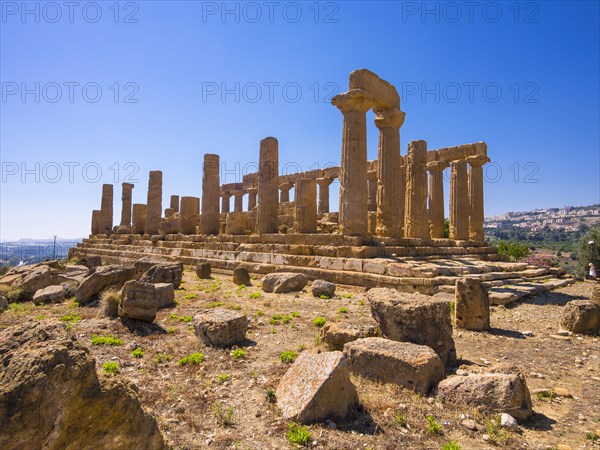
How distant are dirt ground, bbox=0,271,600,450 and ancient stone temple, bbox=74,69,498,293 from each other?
12.6 feet

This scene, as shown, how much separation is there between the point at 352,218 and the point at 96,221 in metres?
25.9

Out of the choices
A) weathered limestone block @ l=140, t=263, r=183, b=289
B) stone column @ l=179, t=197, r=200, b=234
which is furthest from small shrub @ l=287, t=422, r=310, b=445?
stone column @ l=179, t=197, r=200, b=234

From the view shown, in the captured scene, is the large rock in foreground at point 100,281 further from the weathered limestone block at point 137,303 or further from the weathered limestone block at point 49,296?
the weathered limestone block at point 137,303

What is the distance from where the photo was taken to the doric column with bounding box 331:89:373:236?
13.8 metres

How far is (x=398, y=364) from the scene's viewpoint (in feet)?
14.1

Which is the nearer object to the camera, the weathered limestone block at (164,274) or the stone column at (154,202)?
the weathered limestone block at (164,274)

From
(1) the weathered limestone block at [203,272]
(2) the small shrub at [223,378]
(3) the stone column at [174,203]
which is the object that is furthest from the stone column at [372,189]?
(2) the small shrub at [223,378]

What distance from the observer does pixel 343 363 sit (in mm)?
3828

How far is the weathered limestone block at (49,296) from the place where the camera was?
388 inches

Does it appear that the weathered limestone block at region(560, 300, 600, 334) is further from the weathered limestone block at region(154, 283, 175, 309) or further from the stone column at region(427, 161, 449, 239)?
the stone column at region(427, 161, 449, 239)

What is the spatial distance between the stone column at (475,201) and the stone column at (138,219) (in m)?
21.9

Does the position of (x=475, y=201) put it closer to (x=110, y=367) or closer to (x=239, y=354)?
(x=239, y=354)

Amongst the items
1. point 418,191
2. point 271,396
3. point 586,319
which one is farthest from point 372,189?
point 271,396

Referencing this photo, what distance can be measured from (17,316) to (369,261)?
9.12 m
